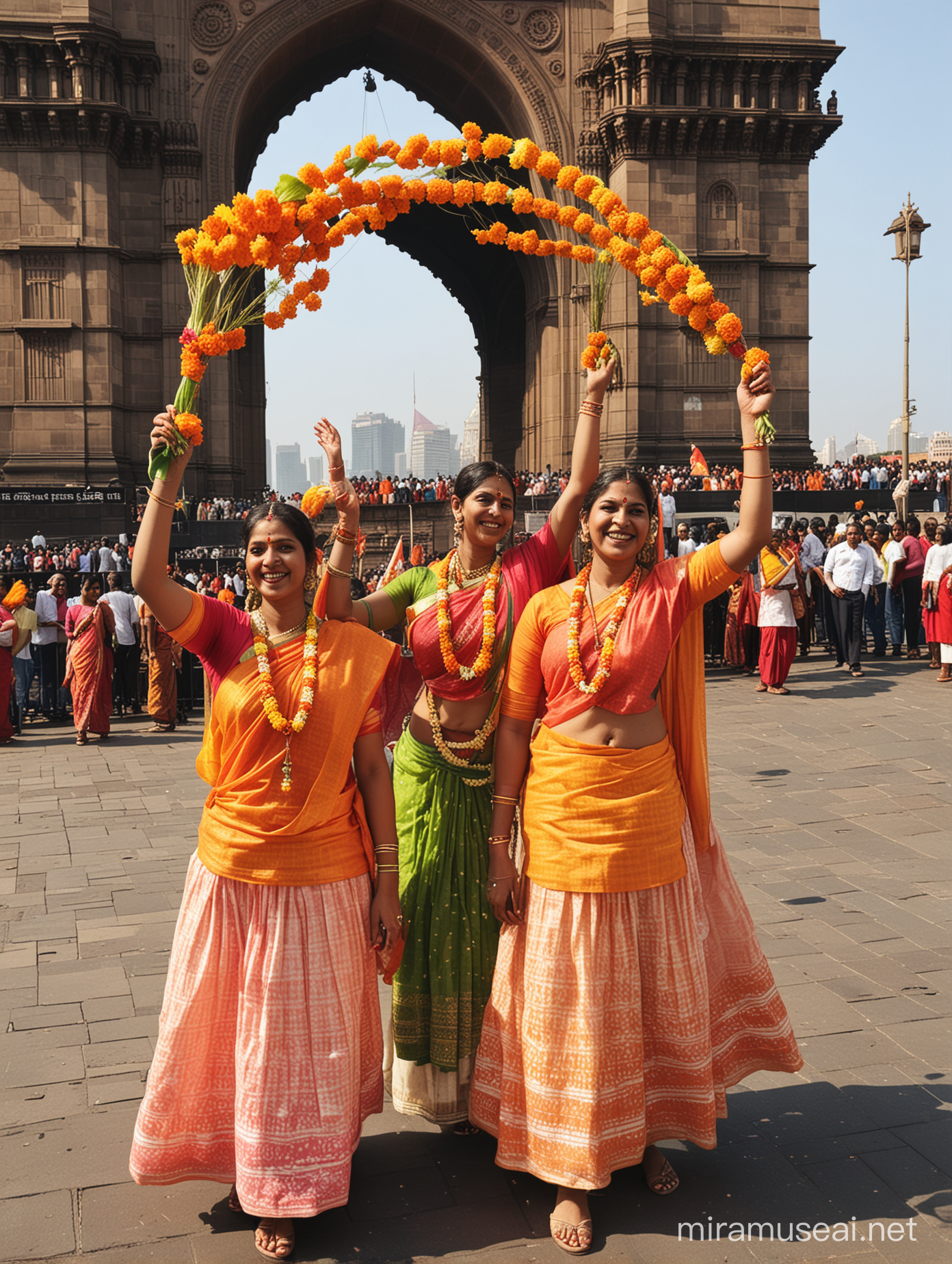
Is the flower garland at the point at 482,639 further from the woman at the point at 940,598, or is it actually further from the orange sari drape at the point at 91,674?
the woman at the point at 940,598

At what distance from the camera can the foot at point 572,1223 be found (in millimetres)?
2559

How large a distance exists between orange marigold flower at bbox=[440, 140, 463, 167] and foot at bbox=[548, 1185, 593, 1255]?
2881mm

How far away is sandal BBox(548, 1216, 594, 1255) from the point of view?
8.38 feet

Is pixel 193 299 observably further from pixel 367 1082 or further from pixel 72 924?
pixel 72 924

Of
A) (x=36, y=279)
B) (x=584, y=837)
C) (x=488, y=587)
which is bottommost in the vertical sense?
(x=584, y=837)

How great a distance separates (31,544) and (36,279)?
8133 millimetres

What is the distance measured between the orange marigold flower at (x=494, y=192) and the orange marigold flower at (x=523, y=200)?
1.4 inches

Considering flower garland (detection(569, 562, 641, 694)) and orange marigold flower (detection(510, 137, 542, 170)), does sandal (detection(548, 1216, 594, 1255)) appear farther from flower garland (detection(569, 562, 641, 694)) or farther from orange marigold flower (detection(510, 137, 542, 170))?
orange marigold flower (detection(510, 137, 542, 170))

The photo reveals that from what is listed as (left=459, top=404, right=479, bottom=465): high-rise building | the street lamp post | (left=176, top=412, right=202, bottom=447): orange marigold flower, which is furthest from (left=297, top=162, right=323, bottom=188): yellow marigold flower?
(left=459, top=404, right=479, bottom=465): high-rise building

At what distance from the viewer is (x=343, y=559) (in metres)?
3.18

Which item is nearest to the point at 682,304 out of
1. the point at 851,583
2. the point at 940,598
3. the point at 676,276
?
the point at 676,276

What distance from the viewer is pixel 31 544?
18219 mm

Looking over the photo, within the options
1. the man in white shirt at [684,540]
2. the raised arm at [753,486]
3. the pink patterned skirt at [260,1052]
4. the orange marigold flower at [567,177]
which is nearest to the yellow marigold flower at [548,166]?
the orange marigold flower at [567,177]

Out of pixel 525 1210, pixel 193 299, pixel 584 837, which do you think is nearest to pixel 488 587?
pixel 584 837
